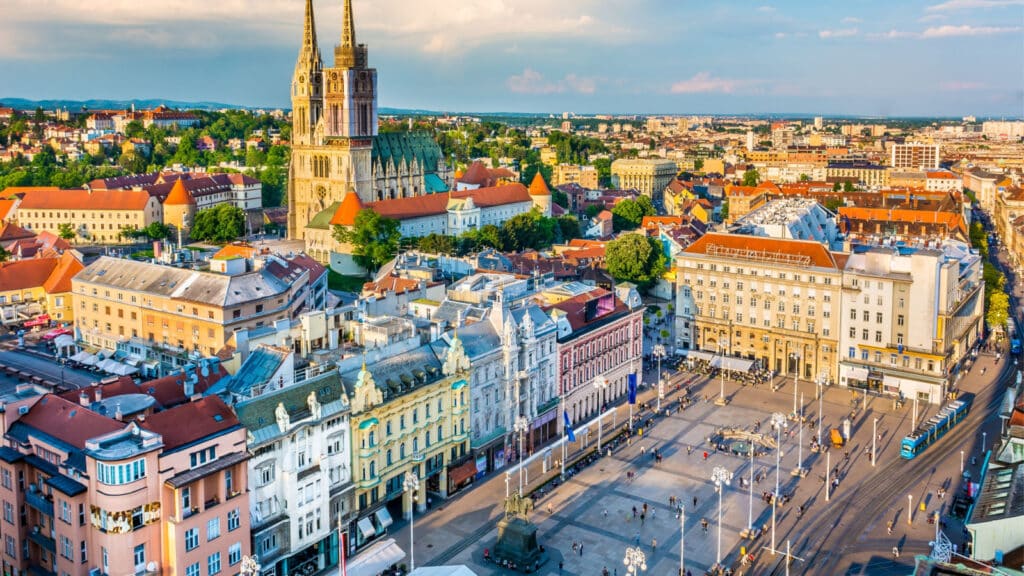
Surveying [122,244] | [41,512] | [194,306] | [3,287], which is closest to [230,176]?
[122,244]

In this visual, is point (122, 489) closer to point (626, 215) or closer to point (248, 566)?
point (248, 566)

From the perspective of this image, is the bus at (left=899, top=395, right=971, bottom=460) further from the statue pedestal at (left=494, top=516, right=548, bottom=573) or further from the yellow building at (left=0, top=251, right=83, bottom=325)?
the yellow building at (left=0, top=251, right=83, bottom=325)

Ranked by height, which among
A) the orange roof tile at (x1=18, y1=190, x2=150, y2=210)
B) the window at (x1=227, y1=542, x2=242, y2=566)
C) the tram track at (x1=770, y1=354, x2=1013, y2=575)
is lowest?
the tram track at (x1=770, y1=354, x2=1013, y2=575)

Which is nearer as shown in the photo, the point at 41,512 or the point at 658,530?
the point at 41,512

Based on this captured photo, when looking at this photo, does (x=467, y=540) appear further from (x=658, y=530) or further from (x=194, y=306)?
(x=194, y=306)

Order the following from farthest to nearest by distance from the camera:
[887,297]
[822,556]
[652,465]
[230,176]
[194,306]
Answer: [230,176] < [887,297] < [194,306] < [652,465] < [822,556]

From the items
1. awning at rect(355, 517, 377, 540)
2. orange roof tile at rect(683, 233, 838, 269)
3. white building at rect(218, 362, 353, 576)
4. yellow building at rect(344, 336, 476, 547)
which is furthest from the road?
orange roof tile at rect(683, 233, 838, 269)

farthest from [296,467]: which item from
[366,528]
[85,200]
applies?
[85,200]

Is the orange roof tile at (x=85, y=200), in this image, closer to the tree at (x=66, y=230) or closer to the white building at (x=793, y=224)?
the tree at (x=66, y=230)

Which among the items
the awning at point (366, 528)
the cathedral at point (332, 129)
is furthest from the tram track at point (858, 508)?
the cathedral at point (332, 129)
